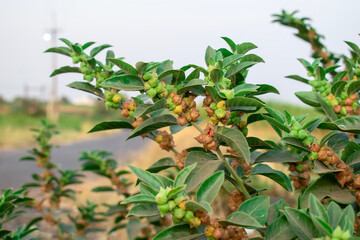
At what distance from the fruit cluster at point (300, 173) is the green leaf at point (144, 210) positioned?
0.41m

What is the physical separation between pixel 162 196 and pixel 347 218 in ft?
0.99

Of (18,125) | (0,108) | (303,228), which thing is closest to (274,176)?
(303,228)

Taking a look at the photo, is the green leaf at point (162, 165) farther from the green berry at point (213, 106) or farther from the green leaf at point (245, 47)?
the green leaf at point (245, 47)

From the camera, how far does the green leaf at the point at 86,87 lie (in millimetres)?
996

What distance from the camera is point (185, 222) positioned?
0.69 metres

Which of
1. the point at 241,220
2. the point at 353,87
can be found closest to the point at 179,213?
the point at 241,220

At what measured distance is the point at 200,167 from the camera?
2.67ft

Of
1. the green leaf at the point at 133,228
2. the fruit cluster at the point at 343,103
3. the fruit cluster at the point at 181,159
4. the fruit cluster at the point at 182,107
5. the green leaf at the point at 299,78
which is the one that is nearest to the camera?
the fruit cluster at the point at 182,107

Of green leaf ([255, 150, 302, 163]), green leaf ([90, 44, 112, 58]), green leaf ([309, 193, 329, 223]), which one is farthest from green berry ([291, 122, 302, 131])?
green leaf ([90, 44, 112, 58])

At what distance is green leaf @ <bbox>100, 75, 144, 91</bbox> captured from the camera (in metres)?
0.79

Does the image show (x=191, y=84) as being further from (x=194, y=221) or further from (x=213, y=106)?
(x=194, y=221)

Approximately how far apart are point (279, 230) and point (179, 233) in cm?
22

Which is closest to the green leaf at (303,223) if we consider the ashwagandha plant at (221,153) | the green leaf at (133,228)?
the ashwagandha plant at (221,153)

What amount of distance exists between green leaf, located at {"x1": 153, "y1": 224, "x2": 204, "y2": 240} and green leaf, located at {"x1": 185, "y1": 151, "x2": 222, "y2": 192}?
78mm
